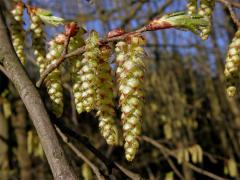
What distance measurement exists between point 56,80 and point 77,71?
8 cm

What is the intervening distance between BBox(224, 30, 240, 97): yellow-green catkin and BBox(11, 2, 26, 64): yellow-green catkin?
0.55 meters

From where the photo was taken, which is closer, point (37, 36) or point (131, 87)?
point (131, 87)

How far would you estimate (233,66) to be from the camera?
3.52ft

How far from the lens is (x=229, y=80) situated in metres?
1.12

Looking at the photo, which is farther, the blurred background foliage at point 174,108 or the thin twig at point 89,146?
the blurred background foliage at point 174,108

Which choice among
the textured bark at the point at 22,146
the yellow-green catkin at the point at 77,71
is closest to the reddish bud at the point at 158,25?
the yellow-green catkin at the point at 77,71

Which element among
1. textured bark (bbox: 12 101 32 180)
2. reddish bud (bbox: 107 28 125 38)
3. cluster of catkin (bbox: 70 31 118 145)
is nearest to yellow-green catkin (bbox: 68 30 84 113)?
cluster of catkin (bbox: 70 31 118 145)

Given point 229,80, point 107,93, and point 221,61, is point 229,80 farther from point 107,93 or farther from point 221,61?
point 221,61

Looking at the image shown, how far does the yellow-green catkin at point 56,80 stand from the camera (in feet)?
3.54

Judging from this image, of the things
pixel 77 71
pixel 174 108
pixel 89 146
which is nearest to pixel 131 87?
pixel 77 71

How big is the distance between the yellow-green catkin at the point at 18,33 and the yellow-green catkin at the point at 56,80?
8.6 inches

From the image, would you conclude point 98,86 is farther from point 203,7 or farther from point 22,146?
point 22,146

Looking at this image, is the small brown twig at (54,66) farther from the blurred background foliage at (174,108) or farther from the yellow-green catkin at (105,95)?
the blurred background foliage at (174,108)

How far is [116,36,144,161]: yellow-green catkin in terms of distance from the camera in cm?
86
